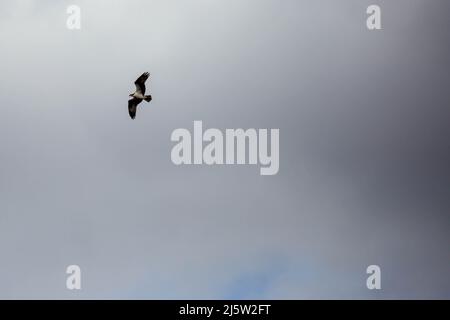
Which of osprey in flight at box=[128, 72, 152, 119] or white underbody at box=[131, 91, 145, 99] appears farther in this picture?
white underbody at box=[131, 91, 145, 99]

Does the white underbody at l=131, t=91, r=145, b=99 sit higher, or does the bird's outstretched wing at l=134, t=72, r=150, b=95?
the bird's outstretched wing at l=134, t=72, r=150, b=95

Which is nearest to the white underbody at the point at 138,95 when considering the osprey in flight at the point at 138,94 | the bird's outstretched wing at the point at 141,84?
the osprey in flight at the point at 138,94

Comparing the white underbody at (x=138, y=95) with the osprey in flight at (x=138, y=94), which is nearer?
the osprey in flight at (x=138, y=94)

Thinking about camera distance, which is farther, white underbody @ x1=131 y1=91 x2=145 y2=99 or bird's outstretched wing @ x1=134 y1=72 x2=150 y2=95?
white underbody @ x1=131 y1=91 x2=145 y2=99

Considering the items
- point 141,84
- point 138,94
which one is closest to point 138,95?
point 138,94

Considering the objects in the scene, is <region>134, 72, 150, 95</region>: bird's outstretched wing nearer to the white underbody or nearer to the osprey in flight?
the osprey in flight

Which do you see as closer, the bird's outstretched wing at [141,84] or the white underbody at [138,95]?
the bird's outstretched wing at [141,84]

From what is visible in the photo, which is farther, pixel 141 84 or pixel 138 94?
pixel 138 94

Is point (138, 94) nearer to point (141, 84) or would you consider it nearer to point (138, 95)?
point (138, 95)

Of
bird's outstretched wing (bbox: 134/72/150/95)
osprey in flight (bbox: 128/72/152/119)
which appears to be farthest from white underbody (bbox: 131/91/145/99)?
bird's outstretched wing (bbox: 134/72/150/95)

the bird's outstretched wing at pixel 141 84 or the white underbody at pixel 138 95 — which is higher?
the bird's outstretched wing at pixel 141 84

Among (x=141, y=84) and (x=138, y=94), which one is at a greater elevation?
(x=141, y=84)

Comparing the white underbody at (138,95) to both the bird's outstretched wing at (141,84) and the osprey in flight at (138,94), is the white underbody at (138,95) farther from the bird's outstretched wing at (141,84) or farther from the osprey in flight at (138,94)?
the bird's outstretched wing at (141,84)
